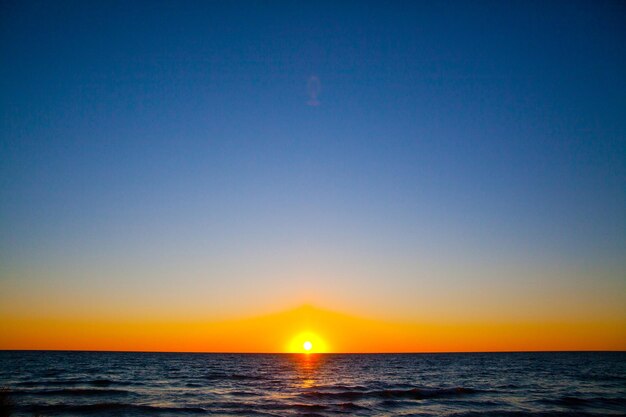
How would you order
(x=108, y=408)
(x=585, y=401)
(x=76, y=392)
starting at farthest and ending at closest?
(x=76, y=392) < (x=585, y=401) < (x=108, y=408)

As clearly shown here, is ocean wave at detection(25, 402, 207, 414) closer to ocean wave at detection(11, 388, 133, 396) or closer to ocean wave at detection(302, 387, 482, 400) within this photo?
ocean wave at detection(11, 388, 133, 396)

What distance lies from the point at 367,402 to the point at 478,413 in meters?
8.02

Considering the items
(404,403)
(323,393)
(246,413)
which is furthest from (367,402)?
(246,413)

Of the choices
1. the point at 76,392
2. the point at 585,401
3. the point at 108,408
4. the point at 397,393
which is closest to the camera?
the point at 108,408

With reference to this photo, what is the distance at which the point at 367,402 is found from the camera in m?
30.7

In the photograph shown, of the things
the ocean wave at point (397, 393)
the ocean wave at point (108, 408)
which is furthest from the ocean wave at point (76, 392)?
the ocean wave at point (397, 393)

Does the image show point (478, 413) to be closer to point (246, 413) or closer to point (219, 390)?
point (246, 413)

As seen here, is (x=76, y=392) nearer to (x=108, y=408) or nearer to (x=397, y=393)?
(x=108, y=408)

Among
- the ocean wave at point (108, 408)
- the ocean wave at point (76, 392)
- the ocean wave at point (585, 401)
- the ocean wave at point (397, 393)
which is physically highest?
the ocean wave at point (108, 408)

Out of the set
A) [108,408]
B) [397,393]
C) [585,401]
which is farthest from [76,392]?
[585,401]

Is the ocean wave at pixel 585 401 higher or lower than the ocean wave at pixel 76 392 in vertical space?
lower

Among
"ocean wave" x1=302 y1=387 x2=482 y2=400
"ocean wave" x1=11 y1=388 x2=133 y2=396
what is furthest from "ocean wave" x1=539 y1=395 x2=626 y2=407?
"ocean wave" x1=11 y1=388 x2=133 y2=396

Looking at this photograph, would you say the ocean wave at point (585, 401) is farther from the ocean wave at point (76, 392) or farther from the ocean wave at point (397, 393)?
the ocean wave at point (76, 392)

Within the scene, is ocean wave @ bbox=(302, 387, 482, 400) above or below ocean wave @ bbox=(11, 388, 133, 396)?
below
